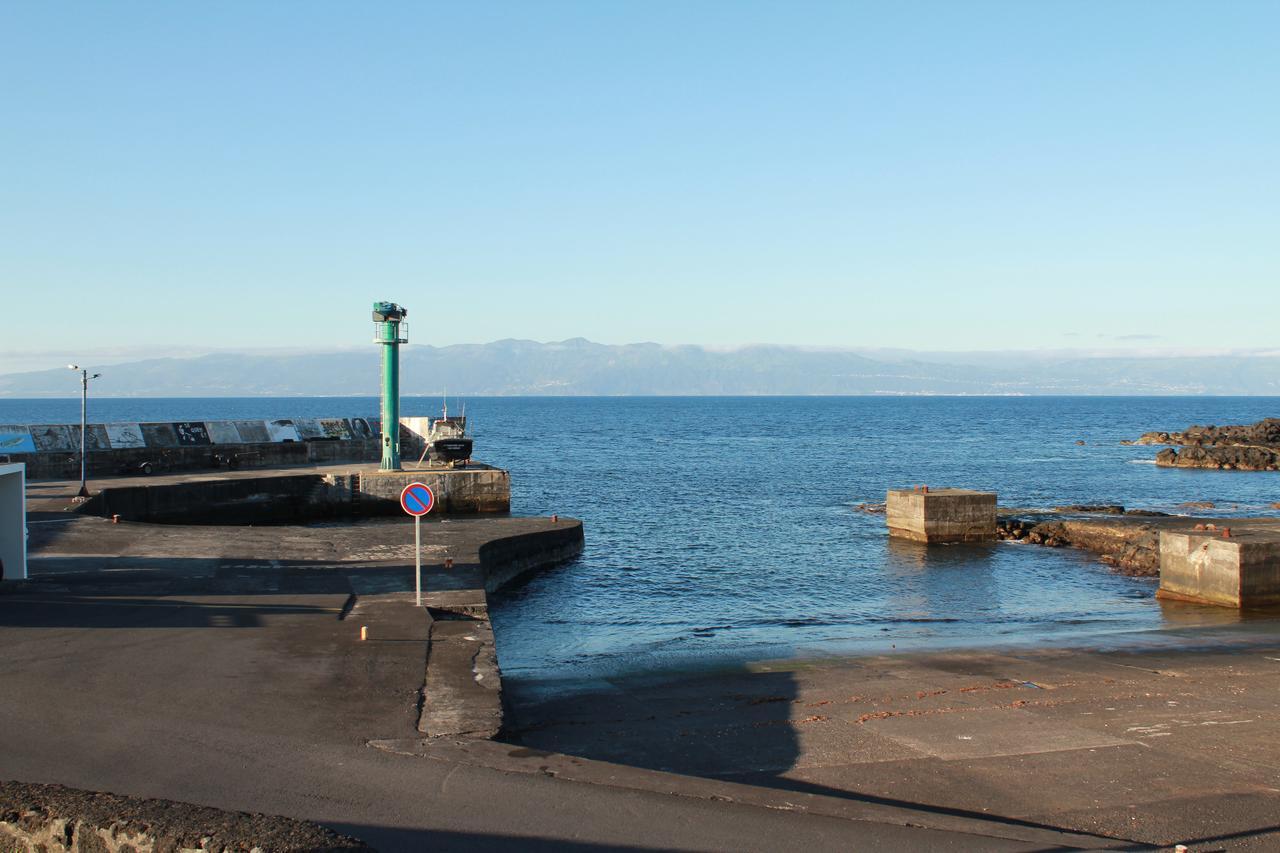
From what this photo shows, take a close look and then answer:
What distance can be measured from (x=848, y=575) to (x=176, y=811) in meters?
24.1

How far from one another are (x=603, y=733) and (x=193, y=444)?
34867 mm

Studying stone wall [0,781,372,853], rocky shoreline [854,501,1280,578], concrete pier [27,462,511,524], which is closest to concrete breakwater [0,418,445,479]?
concrete pier [27,462,511,524]

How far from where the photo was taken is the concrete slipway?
8273mm

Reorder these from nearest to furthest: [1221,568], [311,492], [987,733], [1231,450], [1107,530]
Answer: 1. [987,733]
2. [1221,568]
3. [1107,530]
4. [311,492]
5. [1231,450]

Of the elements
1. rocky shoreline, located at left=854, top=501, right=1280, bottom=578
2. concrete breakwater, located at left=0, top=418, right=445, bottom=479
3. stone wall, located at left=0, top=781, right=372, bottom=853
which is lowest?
rocky shoreline, located at left=854, top=501, right=1280, bottom=578

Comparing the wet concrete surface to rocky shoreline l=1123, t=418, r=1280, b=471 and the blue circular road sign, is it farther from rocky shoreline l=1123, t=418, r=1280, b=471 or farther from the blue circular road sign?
rocky shoreline l=1123, t=418, r=1280, b=471

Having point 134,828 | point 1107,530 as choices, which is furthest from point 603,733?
point 1107,530

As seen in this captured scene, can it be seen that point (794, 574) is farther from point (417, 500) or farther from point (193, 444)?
point (193, 444)

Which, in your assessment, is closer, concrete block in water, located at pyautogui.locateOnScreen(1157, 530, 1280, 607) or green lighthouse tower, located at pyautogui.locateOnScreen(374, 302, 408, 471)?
concrete block in water, located at pyautogui.locateOnScreen(1157, 530, 1280, 607)

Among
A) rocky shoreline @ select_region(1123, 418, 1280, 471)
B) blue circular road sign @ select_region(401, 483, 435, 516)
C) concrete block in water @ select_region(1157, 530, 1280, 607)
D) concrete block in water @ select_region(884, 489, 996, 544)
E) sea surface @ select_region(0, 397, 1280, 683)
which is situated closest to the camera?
blue circular road sign @ select_region(401, 483, 435, 516)

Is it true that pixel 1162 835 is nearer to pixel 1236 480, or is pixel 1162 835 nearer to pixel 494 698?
pixel 494 698

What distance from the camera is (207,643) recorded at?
13.6m

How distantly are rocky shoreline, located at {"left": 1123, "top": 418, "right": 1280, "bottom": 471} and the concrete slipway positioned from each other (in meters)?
58.7

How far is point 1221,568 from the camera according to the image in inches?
883
